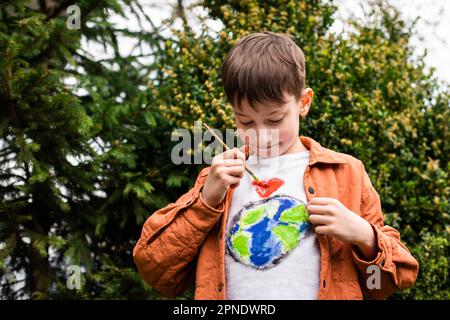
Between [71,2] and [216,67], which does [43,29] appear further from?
[216,67]

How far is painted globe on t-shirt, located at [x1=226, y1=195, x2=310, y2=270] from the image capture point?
1.76m

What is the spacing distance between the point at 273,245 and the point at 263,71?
1.78 ft

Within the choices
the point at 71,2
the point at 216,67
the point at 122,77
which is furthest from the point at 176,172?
the point at 71,2

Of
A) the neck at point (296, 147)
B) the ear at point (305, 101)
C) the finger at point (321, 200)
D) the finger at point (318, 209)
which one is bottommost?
the finger at point (318, 209)

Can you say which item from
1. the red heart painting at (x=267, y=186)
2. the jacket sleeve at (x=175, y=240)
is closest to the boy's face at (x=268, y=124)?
the red heart painting at (x=267, y=186)

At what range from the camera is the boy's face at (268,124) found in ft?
5.95

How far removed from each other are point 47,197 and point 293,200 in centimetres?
200

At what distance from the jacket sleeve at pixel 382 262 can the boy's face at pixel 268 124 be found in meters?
0.29

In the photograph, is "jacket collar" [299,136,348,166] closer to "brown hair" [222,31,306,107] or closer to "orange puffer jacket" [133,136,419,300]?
"orange puffer jacket" [133,136,419,300]

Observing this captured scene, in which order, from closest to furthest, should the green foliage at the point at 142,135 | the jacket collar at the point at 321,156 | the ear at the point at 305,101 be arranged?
the jacket collar at the point at 321,156 → the ear at the point at 305,101 → the green foliage at the point at 142,135

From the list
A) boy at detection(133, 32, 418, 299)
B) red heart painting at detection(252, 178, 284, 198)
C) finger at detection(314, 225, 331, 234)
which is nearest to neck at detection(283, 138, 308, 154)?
boy at detection(133, 32, 418, 299)

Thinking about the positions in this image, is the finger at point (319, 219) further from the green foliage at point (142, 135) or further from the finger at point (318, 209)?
the green foliage at point (142, 135)

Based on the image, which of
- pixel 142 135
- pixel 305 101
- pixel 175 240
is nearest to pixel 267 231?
pixel 175 240

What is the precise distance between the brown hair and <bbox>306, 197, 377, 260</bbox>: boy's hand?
362 millimetres
